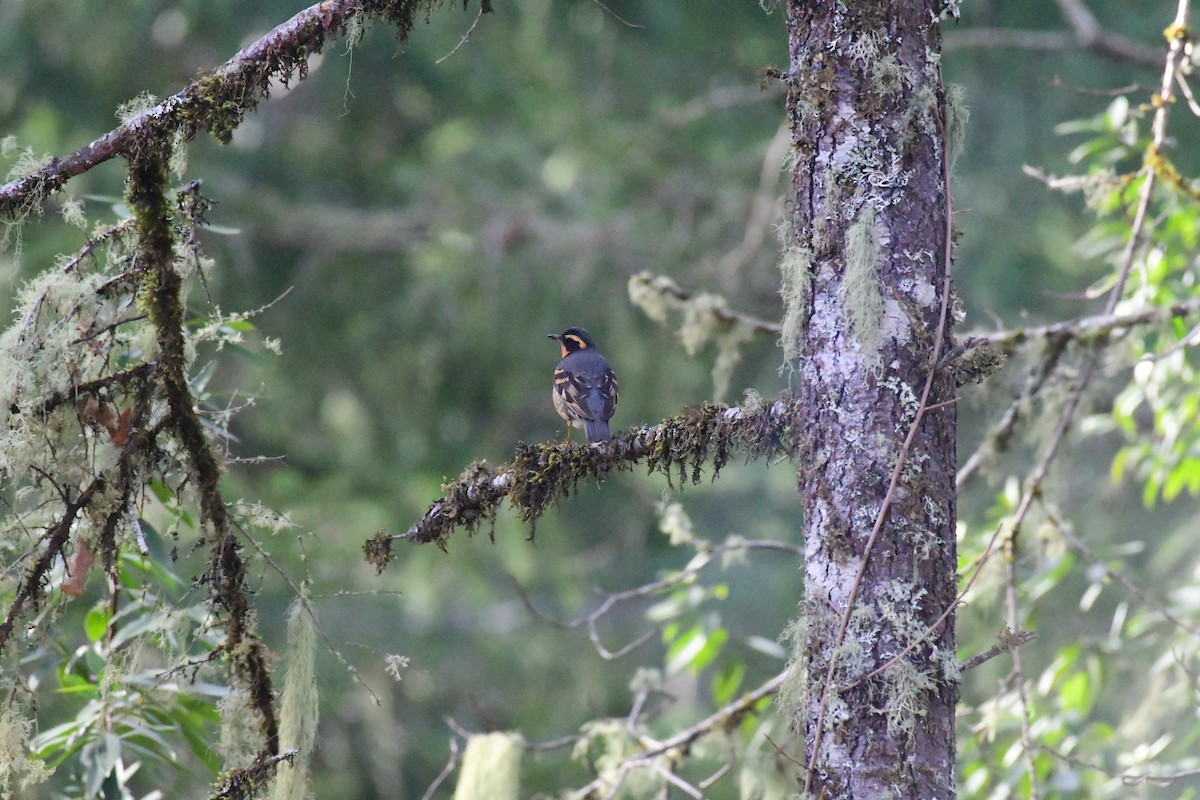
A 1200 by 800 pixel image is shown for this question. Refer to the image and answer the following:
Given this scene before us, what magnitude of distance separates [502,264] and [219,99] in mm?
9042

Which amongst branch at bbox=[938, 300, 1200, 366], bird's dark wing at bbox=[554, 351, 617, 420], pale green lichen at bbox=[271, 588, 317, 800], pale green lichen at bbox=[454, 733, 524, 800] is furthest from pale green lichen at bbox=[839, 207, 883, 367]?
bird's dark wing at bbox=[554, 351, 617, 420]

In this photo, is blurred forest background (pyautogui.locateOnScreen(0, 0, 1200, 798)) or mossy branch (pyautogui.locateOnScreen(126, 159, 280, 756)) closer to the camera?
mossy branch (pyautogui.locateOnScreen(126, 159, 280, 756))

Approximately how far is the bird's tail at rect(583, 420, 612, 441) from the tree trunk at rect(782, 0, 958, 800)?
6.73ft

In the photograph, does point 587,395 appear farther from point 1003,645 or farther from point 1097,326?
point 1003,645

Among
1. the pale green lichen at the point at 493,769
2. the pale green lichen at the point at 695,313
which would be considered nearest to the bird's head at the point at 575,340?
the pale green lichen at the point at 695,313

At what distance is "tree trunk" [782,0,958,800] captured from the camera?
8.04 feet

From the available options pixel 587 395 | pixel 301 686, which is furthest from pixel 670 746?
pixel 301 686

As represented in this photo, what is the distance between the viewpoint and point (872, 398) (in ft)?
8.29

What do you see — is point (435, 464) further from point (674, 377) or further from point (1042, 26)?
point (1042, 26)

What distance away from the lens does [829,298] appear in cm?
260

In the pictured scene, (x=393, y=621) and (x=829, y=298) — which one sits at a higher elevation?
(x=393, y=621)

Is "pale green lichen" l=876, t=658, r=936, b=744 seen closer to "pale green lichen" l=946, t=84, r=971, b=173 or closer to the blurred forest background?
"pale green lichen" l=946, t=84, r=971, b=173

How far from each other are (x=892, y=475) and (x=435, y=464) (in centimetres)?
1024

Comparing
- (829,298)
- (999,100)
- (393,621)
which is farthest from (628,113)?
(829,298)
